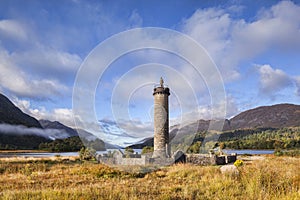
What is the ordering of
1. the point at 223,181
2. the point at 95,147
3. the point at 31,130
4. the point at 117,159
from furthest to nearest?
the point at 31,130 → the point at 95,147 → the point at 117,159 → the point at 223,181

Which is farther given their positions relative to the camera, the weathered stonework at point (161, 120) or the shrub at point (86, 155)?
the shrub at point (86, 155)

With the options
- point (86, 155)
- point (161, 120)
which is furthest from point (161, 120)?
point (86, 155)

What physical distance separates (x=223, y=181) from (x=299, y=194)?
2.91 metres

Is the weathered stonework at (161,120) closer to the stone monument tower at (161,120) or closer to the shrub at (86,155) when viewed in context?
the stone monument tower at (161,120)

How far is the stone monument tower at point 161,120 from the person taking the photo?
94.3ft

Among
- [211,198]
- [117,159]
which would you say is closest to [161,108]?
[117,159]

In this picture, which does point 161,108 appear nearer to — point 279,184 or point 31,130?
point 279,184

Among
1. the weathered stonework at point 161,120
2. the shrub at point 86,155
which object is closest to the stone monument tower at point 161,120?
the weathered stonework at point 161,120

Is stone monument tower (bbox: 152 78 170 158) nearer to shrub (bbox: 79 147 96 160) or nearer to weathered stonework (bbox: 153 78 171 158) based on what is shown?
weathered stonework (bbox: 153 78 171 158)

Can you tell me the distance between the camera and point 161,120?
29.0 m

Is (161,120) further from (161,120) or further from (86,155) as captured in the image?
(86,155)

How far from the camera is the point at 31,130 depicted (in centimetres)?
12594

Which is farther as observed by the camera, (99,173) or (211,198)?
(99,173)

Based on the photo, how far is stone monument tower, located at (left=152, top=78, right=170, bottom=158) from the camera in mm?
28734
